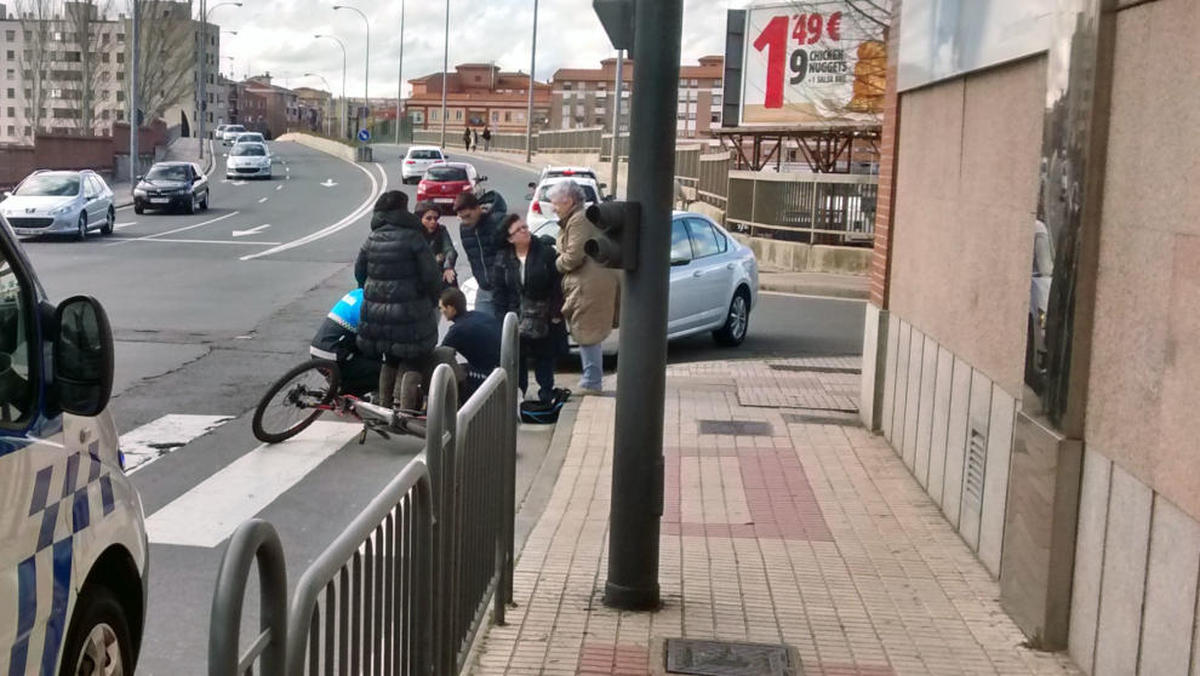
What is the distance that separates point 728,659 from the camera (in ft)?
18.5

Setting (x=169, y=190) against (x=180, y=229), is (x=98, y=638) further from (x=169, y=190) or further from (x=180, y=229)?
(x=169, y=190)

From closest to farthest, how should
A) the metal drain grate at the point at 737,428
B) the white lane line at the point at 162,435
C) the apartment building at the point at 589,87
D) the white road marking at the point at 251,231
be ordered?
1. the white lane line at the point at 162,435
2. the metal drain grate at the point at 737,428
3. the white road marking at the point at 251,231
4. the apartment building at the point at 589,87

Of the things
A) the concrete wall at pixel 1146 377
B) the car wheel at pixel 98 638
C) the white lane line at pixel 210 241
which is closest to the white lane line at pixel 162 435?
the car wheel at pixel 98 638

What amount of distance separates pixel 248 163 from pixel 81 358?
2228 inches

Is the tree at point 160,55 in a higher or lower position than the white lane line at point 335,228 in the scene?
higher

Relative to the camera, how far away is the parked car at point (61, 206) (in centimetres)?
2805

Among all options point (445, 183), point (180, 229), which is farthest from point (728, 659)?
point (445, 183)

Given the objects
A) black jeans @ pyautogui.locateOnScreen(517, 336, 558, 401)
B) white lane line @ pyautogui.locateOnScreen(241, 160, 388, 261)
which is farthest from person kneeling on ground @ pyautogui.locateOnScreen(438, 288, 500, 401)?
A: white lane line @ pyautogui.locateOnScreen(241, 160, 388, 261)

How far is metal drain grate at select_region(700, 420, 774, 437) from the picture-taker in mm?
10875

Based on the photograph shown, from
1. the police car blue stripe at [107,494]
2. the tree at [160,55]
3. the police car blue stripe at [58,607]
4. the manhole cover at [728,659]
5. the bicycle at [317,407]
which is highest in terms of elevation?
the tree at [160,55]

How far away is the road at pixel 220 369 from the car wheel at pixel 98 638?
121cm

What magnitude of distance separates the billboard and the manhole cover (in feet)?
83.8

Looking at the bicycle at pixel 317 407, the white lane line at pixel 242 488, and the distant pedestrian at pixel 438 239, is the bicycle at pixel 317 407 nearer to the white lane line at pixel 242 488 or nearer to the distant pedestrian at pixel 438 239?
the white lane line at pixel 242 488

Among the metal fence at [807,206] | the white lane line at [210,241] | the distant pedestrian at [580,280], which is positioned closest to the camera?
the distant pedestrian at [580,280]
